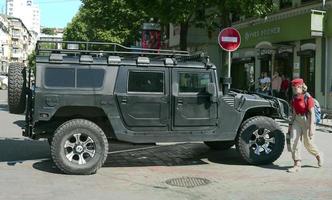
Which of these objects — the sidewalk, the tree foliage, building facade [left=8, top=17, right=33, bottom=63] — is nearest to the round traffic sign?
the tree foliage

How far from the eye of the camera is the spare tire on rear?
Result: 31.9 ft

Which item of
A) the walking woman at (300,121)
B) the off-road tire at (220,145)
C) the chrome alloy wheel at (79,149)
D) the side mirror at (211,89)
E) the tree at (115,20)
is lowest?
the off-road tire at (220,145)

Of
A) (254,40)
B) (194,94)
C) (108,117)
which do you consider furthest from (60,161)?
(254,40)

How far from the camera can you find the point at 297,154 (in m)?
9.89

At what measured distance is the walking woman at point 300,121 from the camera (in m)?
9.85

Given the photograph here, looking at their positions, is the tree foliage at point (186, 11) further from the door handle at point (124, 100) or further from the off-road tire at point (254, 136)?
the door handle at point (124, 100)

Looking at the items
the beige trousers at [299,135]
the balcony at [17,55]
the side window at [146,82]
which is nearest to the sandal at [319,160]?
the beige trousers at [299,135]

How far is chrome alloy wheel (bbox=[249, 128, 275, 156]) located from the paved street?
1.02 feet

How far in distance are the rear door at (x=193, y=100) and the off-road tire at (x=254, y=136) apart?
1.91 feet

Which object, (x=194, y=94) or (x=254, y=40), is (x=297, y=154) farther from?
(x=254, y=40)

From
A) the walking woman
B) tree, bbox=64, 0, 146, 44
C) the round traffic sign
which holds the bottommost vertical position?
the walking woman

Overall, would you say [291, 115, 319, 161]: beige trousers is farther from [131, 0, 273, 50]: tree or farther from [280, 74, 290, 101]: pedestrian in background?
[280, 74, 290, 101]: pedestrian in background

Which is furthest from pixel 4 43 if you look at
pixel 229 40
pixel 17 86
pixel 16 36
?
pixel 17 86

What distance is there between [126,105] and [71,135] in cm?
103
